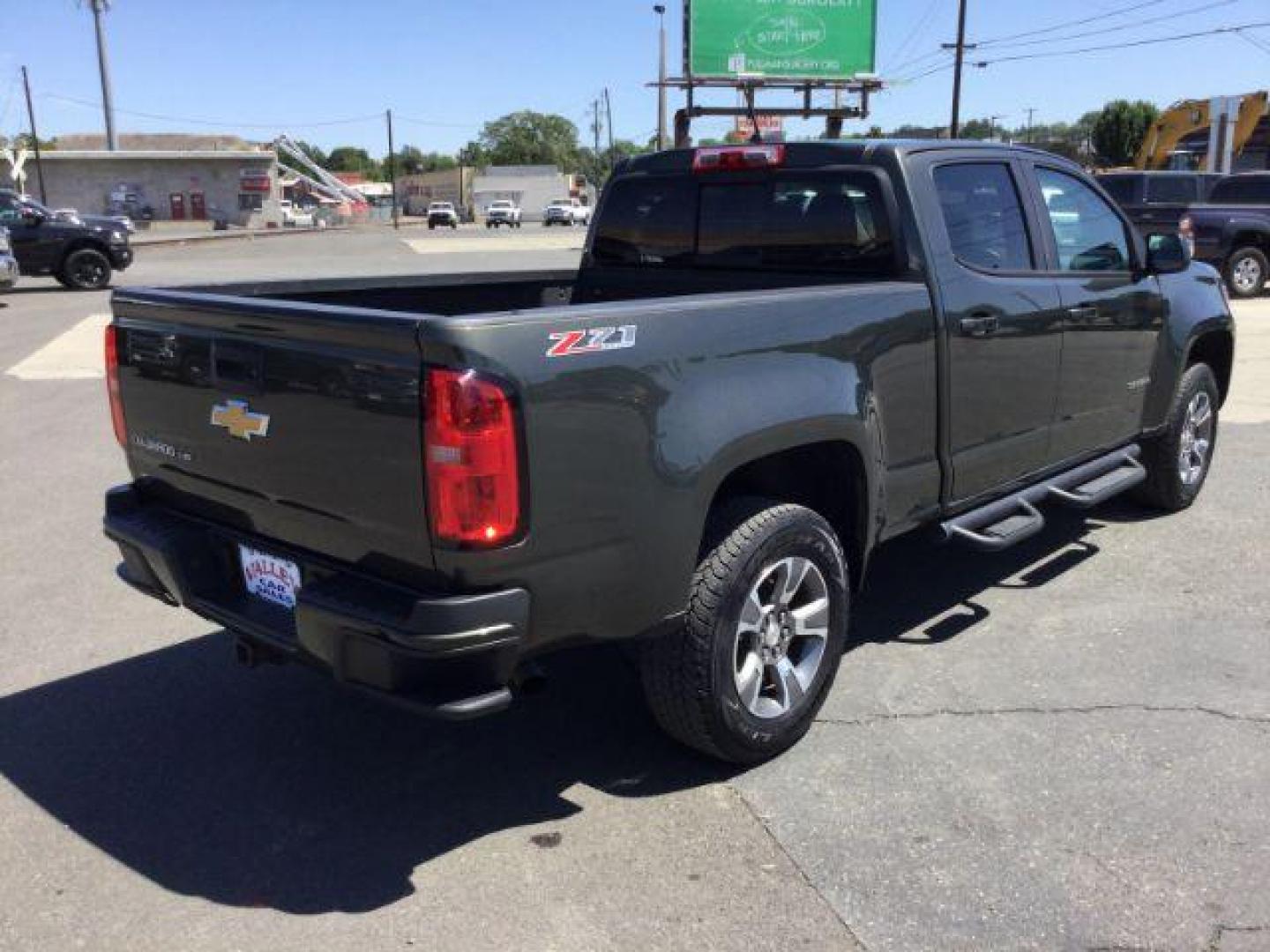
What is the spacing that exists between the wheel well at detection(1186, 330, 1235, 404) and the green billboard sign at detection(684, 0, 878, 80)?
84.5ft

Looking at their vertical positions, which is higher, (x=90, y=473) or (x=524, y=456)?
(x=524, y=456)

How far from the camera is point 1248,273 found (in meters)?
17.5

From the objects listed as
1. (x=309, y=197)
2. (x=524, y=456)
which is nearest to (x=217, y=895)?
(x=524, y=456)

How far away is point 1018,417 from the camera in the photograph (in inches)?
181

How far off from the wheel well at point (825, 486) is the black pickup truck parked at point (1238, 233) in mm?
15159

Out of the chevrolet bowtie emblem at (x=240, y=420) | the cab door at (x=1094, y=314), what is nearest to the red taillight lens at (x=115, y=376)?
the chevrolet bowtie emblem at (x=240, y=420)

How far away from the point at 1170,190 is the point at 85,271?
19.4m

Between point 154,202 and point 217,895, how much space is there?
232 ft

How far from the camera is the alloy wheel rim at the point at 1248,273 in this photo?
17.4 m

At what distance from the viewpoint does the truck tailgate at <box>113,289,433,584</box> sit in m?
2.77

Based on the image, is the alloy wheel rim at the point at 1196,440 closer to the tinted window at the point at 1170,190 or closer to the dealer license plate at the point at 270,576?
the dealer license plate at the point at 270,576

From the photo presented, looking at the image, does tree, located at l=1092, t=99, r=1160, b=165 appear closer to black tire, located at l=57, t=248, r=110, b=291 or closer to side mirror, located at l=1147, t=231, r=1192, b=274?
black tire, located at l=57, t=248, r=110, b=291

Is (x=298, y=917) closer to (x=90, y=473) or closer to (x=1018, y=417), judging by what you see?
(x=1018, y=417)

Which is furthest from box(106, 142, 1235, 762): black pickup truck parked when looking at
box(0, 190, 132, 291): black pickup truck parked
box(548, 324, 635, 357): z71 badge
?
box(0, 190, 132, 291): black pickup truck parked
